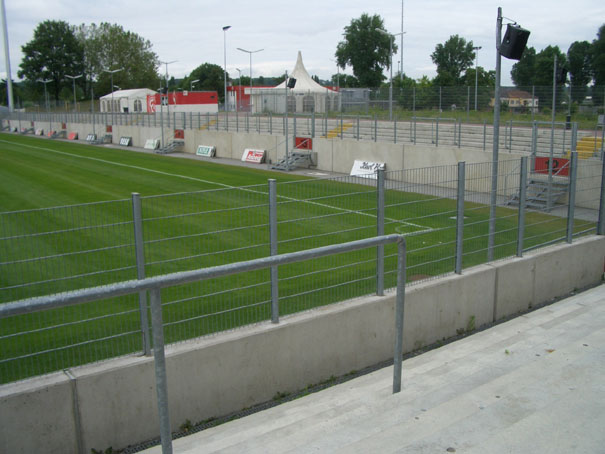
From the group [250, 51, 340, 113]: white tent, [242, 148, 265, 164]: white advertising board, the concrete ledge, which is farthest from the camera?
[250, 51, 340, 113]: white tent

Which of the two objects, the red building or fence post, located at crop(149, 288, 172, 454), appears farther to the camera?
the red building

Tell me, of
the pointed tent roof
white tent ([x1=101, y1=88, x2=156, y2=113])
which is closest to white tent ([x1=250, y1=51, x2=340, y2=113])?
the pointed tent roof

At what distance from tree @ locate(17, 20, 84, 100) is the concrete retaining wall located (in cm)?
11974

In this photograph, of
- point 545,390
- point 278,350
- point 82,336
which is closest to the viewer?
point 545,390

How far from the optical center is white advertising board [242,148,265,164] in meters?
32.2

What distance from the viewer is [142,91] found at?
85.7m

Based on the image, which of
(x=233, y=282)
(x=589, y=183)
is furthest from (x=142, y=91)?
(x=233, y=282)

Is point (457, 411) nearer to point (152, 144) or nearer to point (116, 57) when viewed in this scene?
point (152, 144)

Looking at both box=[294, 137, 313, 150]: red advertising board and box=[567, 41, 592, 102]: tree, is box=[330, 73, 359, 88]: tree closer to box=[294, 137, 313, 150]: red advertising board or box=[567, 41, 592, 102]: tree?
box=[567, 41, 592, 102]: tree

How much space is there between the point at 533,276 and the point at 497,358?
279 cm

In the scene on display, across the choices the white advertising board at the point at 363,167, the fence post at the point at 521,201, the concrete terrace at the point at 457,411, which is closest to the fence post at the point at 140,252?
the concrete terrace at the point at 457,411

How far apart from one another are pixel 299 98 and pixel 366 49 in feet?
249

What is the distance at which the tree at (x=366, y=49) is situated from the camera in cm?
11088

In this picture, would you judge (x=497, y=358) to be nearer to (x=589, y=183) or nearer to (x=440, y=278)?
(x=440, y=278)
